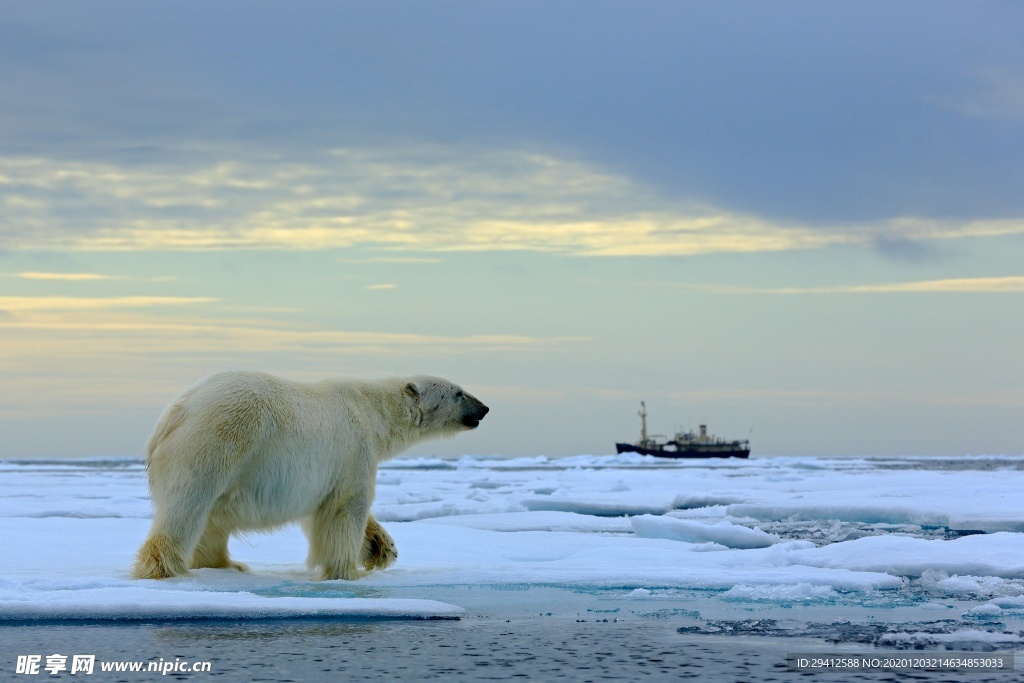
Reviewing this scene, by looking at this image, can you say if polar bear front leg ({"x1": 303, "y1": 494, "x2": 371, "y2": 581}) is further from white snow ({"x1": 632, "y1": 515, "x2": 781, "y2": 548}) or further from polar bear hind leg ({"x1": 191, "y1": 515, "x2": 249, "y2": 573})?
white snow ({"x1": 632, "y1": 515, "x2": 781, "y2": 548})

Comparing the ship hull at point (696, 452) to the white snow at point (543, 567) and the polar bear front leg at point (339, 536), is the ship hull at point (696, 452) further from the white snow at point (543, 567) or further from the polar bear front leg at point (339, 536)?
the polar bear front leg at point (339, 536)

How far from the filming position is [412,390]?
25.1 ft

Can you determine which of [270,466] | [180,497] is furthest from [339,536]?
[180,497]

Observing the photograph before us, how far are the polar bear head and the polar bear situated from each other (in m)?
0.10

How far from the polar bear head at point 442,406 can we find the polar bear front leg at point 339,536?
0.89 metres

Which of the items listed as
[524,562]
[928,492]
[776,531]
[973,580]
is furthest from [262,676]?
[928,492]

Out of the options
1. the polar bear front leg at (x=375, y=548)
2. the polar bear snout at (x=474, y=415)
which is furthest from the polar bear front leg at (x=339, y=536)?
the polar bear snout at (x=474, y=415)

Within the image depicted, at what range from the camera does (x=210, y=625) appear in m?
5.28

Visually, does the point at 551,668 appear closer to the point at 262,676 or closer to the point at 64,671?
the point at 262,676

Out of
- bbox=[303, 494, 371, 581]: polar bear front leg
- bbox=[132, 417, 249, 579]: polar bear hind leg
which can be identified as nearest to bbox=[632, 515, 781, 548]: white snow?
bbox=[303, 494, 371, 581]: polar bear front leg

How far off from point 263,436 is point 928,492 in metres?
15.9

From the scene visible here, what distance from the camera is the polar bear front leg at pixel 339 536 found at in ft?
22.5

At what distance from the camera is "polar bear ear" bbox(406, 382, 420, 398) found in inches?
301

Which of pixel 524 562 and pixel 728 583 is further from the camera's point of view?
pixel 524 562
